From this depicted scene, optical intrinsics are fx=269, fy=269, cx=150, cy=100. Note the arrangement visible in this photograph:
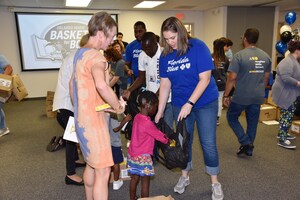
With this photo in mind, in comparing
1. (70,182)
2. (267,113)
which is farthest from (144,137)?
(267,113)

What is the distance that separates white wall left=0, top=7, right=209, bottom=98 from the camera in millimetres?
6977

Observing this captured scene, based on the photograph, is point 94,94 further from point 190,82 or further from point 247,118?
point 247,118

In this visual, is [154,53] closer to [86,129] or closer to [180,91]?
[180,91]

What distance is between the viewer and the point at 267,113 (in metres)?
4.76

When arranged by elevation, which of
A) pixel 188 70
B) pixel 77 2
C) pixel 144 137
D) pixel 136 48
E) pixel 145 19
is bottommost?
pixel 144 137

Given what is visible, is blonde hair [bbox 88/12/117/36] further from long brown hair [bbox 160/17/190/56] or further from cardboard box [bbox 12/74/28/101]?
cardboard box [bbox 12/74/28/101]

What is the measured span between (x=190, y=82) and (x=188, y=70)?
99mm

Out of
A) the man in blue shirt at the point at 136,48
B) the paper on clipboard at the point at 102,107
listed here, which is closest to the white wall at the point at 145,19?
the man in blue shirt at the point at 136,48

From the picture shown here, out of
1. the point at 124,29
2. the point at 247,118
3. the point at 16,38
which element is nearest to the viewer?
the point at 247,118

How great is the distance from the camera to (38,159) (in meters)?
3.38

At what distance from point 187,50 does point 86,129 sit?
3.08 feet

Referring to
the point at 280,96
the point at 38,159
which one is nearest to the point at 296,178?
the point at 280,96

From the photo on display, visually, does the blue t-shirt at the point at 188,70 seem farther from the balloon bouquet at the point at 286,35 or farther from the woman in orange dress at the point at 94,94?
the balloon bouquet at the point at 286,35

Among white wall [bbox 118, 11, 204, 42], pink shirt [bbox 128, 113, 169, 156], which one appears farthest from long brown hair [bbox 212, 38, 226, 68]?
white wall [bbox 118, 11, 204, 42]
